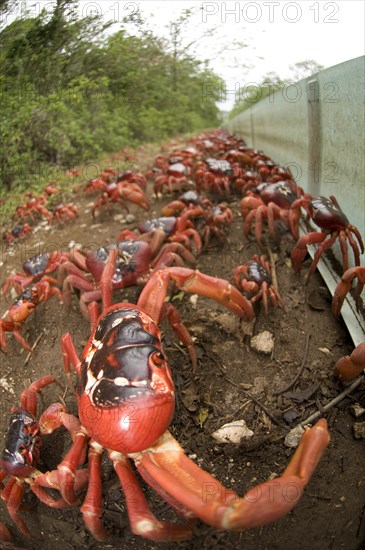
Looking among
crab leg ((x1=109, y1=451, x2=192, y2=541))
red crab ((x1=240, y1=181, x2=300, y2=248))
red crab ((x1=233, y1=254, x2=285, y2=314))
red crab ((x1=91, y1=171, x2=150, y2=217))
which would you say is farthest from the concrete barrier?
red crab ((x1=91, y1=171, x2=150, y2=217))

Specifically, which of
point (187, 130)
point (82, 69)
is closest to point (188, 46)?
point (82, 69)

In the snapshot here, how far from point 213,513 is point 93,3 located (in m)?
3.79

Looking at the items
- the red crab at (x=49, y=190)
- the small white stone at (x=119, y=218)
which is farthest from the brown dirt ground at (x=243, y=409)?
the red crab at (x=49, y=190)

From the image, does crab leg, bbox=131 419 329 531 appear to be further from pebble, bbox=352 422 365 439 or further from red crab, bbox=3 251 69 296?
red crab, bbox=3 251 69 296

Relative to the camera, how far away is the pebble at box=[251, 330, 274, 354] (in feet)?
7.96

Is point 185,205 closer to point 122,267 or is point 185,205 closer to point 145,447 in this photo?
point 122,267

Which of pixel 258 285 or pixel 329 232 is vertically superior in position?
pixel 329 232

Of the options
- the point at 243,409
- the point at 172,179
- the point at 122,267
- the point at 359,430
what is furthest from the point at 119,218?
the point at 359,430

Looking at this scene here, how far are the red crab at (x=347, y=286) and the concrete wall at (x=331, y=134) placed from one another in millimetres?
330

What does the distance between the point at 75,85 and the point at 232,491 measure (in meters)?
5.04

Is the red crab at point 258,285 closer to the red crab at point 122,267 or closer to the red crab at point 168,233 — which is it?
the red crab at point 122,267

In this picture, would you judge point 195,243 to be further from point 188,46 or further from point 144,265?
point 188,46

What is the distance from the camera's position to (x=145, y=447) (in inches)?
63.5

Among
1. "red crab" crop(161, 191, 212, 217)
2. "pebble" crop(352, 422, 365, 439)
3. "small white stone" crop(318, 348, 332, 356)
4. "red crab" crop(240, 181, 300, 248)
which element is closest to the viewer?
"pebble" crop(352, 422, 365, 439)
